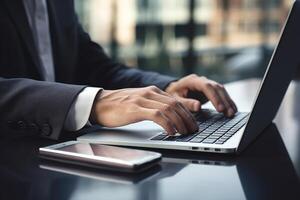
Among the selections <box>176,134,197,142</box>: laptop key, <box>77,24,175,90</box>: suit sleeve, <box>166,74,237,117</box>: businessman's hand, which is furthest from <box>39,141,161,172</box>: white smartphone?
<box>77,24,175,90</box>: suit sleeve

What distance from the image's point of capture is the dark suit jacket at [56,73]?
86 centimetres

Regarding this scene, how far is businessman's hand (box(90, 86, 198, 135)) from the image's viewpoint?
31.2 inches

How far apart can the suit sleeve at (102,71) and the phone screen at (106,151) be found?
616 mm

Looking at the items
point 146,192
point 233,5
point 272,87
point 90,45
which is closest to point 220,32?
point 233,5

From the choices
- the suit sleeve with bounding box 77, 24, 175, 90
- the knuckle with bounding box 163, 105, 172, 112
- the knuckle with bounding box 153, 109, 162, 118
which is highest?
the knuckle with bounding box 163, 105, 172, 112

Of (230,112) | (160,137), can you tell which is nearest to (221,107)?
(230,112)

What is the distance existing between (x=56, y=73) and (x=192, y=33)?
3494 mm

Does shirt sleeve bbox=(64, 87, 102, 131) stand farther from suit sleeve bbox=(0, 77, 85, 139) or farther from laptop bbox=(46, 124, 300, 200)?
laptop bbox=(46, 124, 300, 200)

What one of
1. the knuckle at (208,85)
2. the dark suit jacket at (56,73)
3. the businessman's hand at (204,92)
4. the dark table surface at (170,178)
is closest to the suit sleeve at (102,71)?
the dark suit jacket at (56,73)

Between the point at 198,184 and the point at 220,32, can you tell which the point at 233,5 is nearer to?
the point at 220,32

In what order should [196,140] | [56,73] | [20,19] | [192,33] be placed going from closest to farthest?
[196,140], [20,19], [56,73], [192,33]

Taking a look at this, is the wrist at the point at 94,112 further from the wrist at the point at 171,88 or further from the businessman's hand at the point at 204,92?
the wrist at the point at 171,88

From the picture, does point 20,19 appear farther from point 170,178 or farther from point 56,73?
point 170,178

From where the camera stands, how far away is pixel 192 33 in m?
4.77
